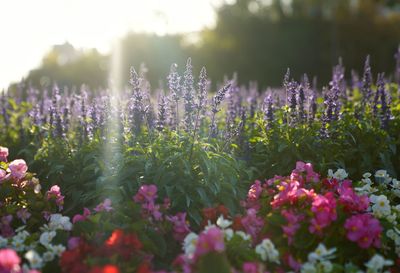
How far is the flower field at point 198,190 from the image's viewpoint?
3.20 metres

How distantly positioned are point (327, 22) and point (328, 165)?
22710 mm

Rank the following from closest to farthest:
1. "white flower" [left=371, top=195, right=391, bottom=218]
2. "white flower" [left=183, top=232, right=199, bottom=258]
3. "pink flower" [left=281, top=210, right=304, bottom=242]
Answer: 1. "white flower" [left=183, top=232, right=199, bottom=258]
2. "pink flower" [left=281, top=210, right=304, bottom=242]
3. "white flower" [left=371, top=195, right=391, bottom=218]

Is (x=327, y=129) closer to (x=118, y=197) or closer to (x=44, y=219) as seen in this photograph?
(x=118, y=197)

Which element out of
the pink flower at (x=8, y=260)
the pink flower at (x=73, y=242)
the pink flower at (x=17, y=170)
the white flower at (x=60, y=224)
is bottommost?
the pink flower at (x=73, y=242)

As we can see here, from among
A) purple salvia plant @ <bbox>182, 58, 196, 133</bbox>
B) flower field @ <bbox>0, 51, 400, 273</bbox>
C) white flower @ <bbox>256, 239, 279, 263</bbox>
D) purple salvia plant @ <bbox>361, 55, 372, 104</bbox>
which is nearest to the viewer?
white flower @ <bbox>256, 239, 279, 263</bbox>

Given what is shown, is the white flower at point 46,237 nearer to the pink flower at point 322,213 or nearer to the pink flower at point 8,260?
the pink flower at point 8,260

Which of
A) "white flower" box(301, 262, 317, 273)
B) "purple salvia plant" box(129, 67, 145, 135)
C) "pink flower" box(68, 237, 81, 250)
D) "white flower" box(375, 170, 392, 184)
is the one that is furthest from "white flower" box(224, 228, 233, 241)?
"purple salvia plant" box(129, 67, 145, 135)

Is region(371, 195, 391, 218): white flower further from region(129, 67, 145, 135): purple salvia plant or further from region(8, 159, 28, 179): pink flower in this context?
region(8, 159, 28, 179): pink flower

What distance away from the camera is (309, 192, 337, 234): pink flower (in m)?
3.26

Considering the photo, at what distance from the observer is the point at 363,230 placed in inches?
128

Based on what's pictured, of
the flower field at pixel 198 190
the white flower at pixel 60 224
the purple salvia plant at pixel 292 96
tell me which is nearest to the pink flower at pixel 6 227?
the flower field at pixel 198 190

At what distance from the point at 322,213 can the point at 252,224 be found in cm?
52

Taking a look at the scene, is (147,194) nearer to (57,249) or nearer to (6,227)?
(57,249)

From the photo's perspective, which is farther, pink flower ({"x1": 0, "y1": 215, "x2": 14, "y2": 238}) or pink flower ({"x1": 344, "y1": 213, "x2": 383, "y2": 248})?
pink flower ({"x1": 0, "y1": 215, "x2": 14, "y2": 238})
